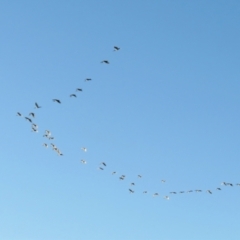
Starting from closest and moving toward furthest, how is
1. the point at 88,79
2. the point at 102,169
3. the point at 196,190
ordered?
the point at 88,79, the point at 102,169, the point at 196,190

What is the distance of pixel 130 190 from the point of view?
97.0 metres

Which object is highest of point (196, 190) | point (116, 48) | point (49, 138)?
point (116, 48)

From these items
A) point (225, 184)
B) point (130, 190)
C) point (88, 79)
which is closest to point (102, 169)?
point (130, 190)

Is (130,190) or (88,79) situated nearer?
(88,79)

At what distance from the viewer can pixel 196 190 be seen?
94812 millimetres

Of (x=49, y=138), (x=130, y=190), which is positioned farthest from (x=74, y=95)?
(x=130, y=190)

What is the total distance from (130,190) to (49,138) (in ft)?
71.1

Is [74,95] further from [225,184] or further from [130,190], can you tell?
[225,184]

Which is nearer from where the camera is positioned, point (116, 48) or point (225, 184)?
point (116, 48)

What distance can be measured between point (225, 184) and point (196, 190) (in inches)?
251

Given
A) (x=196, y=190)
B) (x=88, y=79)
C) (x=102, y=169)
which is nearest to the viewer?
(x=88, y=79)

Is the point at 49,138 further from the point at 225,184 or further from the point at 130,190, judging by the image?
the point at 225,184

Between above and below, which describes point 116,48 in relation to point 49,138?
above

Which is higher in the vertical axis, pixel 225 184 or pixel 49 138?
pixel 225 184
